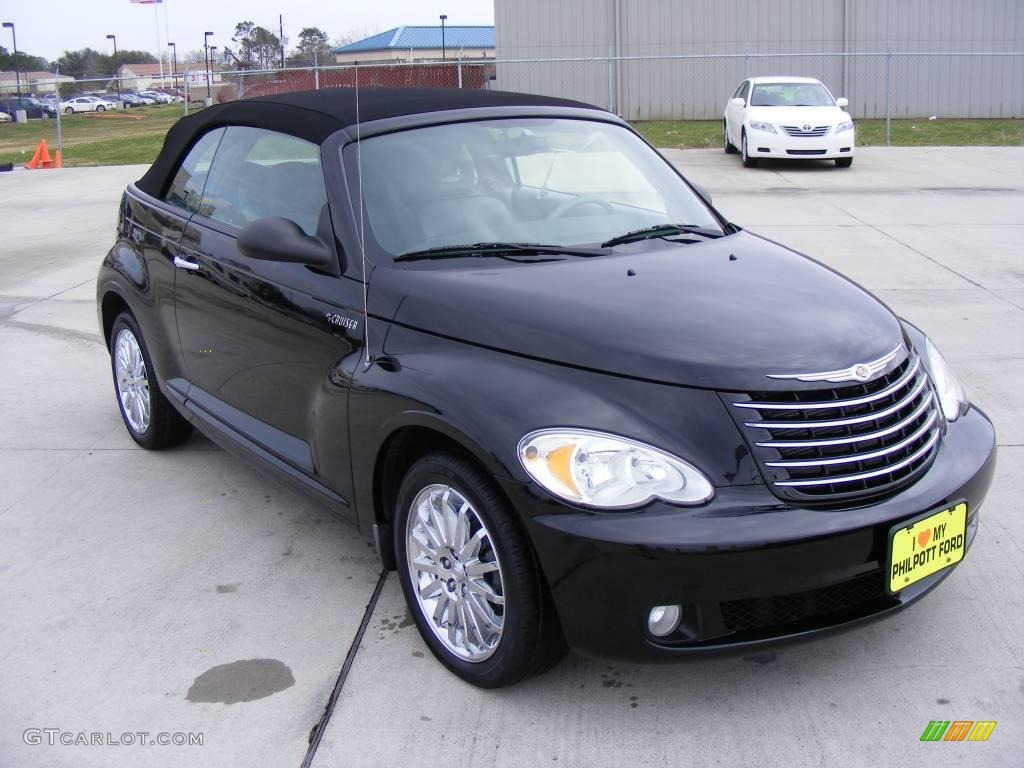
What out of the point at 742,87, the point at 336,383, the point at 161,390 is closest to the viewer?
the point at 336,383

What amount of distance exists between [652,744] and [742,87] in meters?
17.7

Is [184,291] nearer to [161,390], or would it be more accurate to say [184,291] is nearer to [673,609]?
[161,390]

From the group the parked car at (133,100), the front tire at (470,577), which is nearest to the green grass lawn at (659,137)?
the front tire at (470,577)

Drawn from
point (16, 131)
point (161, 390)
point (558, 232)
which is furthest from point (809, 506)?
point (16, 131)

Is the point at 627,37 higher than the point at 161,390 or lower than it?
higher

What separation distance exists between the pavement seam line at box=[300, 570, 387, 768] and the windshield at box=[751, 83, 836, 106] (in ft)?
50.3

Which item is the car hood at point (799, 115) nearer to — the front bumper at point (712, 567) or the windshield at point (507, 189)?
the windshield at point (507, 189)

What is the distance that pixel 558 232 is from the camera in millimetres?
3738

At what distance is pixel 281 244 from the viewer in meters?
3.48

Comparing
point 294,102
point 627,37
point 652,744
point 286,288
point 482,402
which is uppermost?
point 627,37

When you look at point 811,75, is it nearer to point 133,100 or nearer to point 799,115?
point 799,115

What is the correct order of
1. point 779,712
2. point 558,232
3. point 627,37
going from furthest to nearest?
point 627,37
point 558,232
point 779,712

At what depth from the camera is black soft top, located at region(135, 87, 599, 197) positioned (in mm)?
3910

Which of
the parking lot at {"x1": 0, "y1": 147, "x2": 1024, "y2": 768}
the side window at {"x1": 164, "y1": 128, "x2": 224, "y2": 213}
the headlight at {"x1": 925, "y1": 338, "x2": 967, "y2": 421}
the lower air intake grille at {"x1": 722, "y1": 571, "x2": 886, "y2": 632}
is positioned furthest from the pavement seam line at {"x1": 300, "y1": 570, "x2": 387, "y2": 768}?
the headlight at {"x1": 925, "y1": 338, "x2": 967, "y2": 421}
